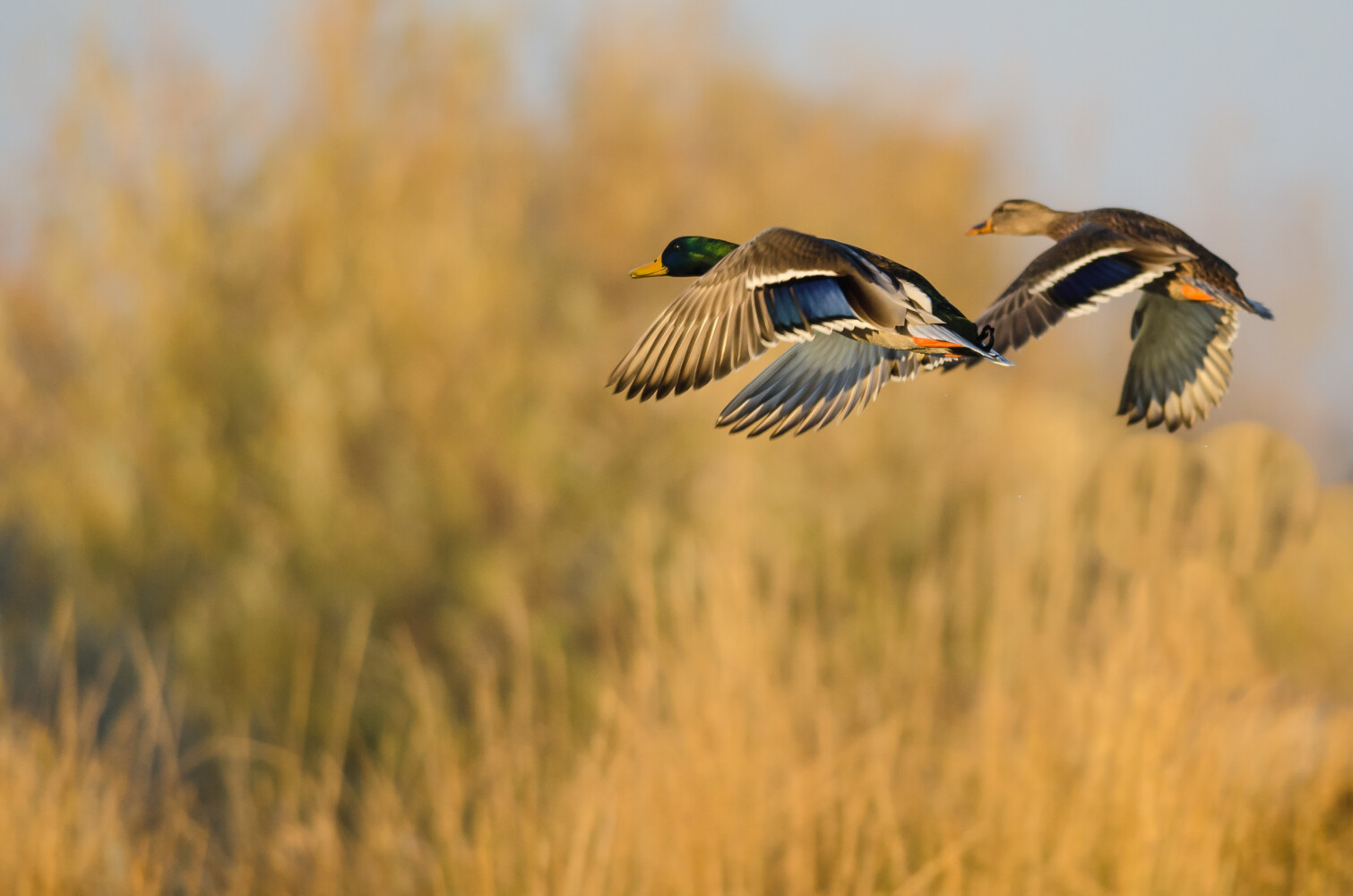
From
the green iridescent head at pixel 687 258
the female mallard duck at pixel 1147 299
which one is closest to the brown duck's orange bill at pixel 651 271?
the green iridescent head at pixel 687 258

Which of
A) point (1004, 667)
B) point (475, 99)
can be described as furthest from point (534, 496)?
point (1004, 667)

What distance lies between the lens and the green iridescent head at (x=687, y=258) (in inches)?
16.2

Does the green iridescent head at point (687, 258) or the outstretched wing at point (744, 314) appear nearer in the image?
the outstretched wing at point (744, 314)

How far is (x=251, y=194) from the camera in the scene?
6.59 m

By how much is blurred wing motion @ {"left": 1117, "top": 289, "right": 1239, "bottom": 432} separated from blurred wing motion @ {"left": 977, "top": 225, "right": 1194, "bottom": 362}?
0.02m

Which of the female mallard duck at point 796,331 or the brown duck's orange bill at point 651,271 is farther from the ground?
the brown duck's orange bill at point 651,271

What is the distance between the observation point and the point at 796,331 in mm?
308

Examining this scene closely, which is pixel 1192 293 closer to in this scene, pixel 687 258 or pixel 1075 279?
pixel 1075 279

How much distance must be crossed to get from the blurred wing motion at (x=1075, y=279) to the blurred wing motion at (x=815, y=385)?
0.03m

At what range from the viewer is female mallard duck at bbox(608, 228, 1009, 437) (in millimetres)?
309

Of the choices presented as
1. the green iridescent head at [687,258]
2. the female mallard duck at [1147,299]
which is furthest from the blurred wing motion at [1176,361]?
the green iridescent head at [687,258]

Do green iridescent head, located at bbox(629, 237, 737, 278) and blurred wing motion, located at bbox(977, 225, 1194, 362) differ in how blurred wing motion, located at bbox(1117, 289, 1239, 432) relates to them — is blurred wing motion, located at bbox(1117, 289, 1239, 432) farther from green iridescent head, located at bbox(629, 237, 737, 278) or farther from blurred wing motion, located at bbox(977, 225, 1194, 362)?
green iridescent head, located at bbox(629, 237, 737, 278)

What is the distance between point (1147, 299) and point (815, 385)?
0.12 m

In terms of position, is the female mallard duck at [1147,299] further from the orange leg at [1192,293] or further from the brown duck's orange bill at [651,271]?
the brown duck's orange bill at [651,271]
